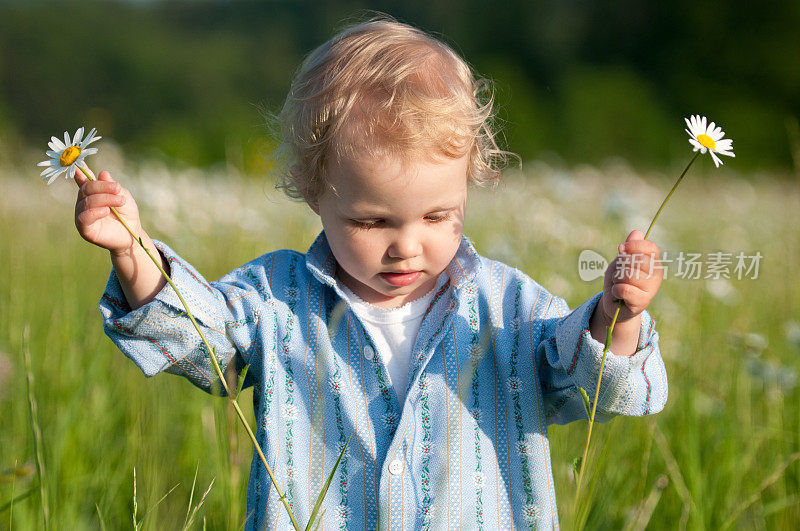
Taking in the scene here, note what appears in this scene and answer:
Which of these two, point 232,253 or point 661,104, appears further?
point 661,104

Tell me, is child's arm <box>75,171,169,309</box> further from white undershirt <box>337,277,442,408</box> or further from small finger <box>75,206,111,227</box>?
white undershirt <box>337,277,442,408</box>

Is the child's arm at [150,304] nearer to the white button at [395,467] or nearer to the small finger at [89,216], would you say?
the small finger at [89,216]

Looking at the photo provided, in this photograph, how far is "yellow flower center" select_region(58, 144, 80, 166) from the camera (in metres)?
1.02

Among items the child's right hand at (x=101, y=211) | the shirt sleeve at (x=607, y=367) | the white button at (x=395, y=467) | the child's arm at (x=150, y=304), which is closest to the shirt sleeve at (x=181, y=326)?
the child's arm at (x=150, y=304)

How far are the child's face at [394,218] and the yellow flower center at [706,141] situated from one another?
0.46 m

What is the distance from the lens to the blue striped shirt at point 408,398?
1.37 m

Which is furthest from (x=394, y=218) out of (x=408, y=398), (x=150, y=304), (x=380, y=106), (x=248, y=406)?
(x=248, y=406)

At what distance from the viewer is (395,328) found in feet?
4.83

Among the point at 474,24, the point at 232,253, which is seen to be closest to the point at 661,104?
the point at 474,24

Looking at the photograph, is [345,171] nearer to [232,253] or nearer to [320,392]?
[320,392]

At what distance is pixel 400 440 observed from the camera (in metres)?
1.36

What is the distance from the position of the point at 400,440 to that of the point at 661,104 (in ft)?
98.5

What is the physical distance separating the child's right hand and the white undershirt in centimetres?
46

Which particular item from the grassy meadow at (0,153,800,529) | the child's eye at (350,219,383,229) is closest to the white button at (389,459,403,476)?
the grassy meadow at (0,153,800,529)
